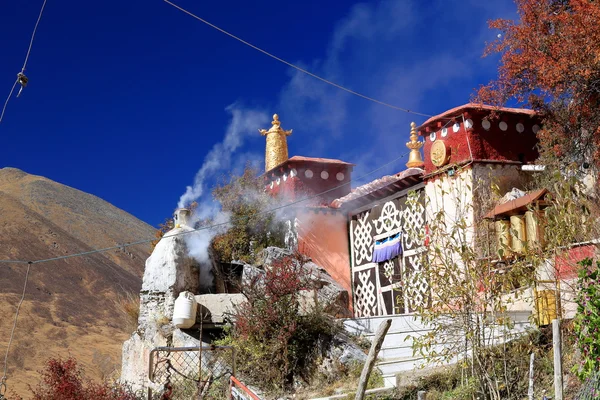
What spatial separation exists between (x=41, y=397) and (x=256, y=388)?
381cm

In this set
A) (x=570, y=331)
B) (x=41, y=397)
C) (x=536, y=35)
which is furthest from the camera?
(x=536, y=35)

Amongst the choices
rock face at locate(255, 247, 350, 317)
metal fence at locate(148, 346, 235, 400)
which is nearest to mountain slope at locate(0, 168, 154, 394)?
rock face at locate(255, 247, 350, 317)

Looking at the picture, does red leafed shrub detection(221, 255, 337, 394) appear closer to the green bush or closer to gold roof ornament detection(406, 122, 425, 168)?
the green bush

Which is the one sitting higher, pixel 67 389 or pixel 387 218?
pixel 387 218

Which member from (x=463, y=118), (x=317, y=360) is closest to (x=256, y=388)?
(x=317, y=360)

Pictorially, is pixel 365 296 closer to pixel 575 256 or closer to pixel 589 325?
pixel 575 256

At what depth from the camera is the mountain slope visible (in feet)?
116

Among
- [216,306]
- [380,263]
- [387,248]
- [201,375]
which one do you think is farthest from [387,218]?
[201,375]

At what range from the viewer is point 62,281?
4569 cm

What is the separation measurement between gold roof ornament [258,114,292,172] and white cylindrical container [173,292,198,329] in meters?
8.09

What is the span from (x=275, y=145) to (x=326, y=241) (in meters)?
5.17

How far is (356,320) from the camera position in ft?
45.8

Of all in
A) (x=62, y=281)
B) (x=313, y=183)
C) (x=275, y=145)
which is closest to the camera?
(x=313, y=183)

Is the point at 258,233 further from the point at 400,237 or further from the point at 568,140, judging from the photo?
the point at 568,140
